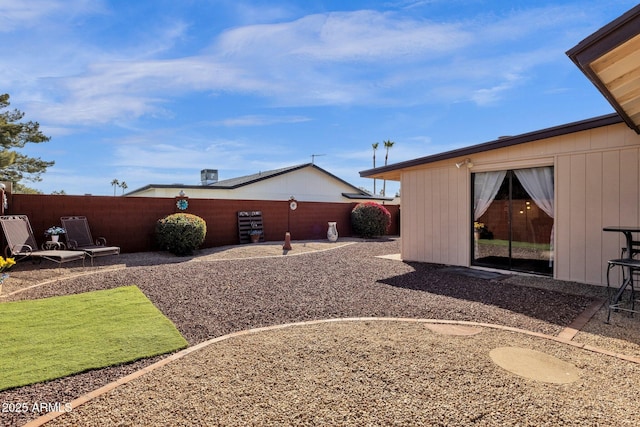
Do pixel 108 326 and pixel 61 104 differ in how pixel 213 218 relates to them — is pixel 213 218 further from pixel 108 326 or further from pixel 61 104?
pixel 108 326

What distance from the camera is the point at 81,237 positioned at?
27.0 ft

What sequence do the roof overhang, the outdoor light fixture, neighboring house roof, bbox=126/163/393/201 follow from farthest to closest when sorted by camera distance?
neighboring house roof, bbox=126/163/393/201 → the outdoor light fixture → the roof overhang

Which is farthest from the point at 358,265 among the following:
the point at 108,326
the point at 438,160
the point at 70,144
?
the point at 70,144

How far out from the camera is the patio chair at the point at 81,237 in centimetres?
767

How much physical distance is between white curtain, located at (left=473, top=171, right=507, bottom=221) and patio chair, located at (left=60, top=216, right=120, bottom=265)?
8.60 m

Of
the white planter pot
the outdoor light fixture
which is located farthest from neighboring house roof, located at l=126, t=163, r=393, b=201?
the outdoor light fixture

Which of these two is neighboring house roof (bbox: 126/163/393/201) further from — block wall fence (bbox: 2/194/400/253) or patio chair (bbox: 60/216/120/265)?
patio chair (bbox: 60/216/120/265)

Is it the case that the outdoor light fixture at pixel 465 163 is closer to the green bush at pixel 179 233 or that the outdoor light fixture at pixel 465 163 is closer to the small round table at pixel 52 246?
the green bush at pixel 179 233

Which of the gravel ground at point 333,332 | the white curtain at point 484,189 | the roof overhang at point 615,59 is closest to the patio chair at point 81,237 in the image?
the gravel ground at point 333,332

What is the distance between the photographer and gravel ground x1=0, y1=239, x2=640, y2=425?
7.12ft

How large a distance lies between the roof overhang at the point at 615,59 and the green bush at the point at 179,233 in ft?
29.0

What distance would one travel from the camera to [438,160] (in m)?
7.80

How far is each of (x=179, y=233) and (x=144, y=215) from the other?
1686mm

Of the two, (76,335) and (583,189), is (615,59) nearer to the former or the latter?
(583,189)
